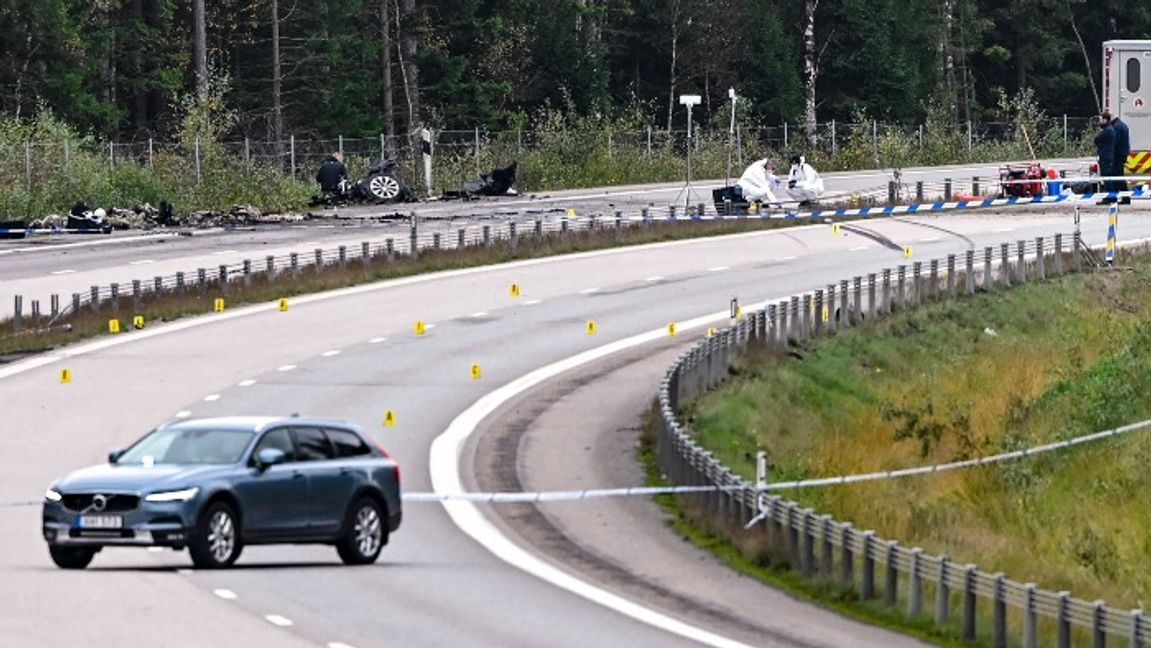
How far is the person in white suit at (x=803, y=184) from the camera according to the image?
61062 mm

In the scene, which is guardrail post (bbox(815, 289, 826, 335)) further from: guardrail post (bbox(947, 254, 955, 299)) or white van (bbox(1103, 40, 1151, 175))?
white van (bbox(1103, 40, 1151, 175))

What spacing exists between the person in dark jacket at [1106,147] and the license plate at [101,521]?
39.6m

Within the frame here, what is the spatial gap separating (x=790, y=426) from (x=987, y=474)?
274 cm

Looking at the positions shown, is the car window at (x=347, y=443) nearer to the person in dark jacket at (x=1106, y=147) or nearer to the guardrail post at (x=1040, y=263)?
the guardrail post at (x=1040, y=263)

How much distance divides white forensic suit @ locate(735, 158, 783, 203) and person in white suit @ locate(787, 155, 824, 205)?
97 centimetres

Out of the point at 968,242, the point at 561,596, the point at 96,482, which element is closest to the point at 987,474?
the point at 561,596

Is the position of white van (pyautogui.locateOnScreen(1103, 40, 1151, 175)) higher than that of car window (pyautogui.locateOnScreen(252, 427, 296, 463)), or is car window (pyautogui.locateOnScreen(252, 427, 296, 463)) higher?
white van (pyautogui.locateOnScreen(1103, 40, 1151, 175))

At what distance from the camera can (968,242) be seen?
5497 centimetres

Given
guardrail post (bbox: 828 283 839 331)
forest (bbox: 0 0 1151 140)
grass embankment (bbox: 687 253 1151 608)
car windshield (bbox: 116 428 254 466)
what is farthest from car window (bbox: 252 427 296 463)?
forest (bbox: 0 0 1151 140)

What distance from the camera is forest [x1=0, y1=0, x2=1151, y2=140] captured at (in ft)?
272

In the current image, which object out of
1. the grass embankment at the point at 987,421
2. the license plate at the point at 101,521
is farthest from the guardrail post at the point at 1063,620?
the license plate at the point at 101,521

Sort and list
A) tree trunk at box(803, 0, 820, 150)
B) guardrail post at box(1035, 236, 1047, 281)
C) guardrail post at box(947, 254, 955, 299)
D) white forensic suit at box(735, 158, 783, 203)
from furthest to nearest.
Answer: tree trunk at box(803, 0, 820, 150)
white forensic suit at box(735, 158, 783, 203)
guardrail post at box(1035, 236, 1047, 281)
guardrail post at box(947, 254, 955, 299)

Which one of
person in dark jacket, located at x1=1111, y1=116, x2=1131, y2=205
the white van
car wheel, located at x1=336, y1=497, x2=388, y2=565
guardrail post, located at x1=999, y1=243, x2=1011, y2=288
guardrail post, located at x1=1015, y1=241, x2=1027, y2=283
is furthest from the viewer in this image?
the white van

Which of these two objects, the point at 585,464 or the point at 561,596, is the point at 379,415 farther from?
the point at 561,596
